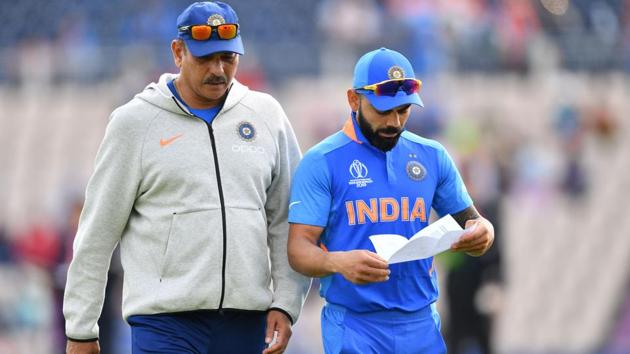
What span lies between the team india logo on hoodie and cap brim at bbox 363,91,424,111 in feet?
1.75

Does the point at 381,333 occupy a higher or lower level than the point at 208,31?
lower

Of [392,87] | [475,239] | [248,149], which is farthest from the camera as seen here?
[248,149]

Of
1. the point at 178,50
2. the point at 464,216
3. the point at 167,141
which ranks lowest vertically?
the point at 464,216

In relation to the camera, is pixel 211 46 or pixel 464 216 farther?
pixel 464 216

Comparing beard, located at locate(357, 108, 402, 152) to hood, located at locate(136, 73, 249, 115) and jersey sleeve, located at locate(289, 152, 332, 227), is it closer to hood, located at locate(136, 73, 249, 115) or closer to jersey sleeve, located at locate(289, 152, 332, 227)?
jersey sleeve, located at locate(289, 152, 332, 227)

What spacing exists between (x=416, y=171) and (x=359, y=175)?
25 cm

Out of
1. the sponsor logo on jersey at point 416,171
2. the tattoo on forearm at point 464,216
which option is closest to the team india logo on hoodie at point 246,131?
the sponsor logo on jersey at point 416,171

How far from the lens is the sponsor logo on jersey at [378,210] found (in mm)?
5770

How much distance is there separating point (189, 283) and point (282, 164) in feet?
2.31

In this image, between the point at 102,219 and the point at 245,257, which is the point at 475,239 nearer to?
the point at 245,257

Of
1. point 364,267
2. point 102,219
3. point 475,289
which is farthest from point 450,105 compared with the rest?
point 364,267

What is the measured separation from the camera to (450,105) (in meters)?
16.8

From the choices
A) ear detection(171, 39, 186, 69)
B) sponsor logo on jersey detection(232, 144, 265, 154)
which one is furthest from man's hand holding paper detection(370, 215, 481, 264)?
ear detection(171, 39, 186, 69)

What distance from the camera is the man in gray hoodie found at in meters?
5.71
